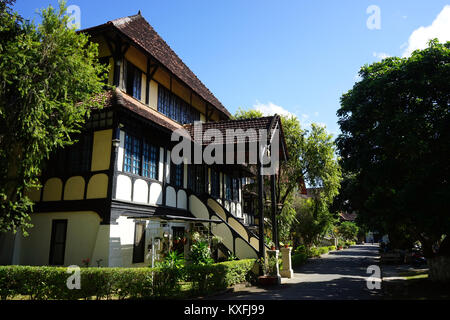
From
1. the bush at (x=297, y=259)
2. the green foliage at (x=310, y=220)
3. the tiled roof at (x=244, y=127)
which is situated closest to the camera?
the tiled roof at (x=244, y=127)

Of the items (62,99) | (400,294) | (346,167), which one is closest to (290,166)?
(346,167)

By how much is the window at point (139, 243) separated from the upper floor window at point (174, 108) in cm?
605

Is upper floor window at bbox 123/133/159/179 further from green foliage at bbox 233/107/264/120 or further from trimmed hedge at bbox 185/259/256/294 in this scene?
green foliage at bbox 233/107/264/120

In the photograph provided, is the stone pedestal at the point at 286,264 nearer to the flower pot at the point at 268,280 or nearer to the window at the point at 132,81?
the flower pot at the point at 268,280

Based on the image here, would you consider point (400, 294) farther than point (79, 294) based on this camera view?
Yes

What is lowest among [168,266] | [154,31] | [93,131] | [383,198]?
[168,266]

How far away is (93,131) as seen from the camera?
12594mm

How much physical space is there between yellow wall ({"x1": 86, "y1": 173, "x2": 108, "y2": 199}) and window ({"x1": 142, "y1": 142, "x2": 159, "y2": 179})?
74.5 inches

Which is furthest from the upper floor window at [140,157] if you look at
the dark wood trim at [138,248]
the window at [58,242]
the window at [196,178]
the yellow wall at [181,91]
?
the yellow wall at [181,91]

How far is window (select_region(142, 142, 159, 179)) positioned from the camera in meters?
Answer: 13.4

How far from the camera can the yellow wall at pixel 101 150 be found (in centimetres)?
1192
